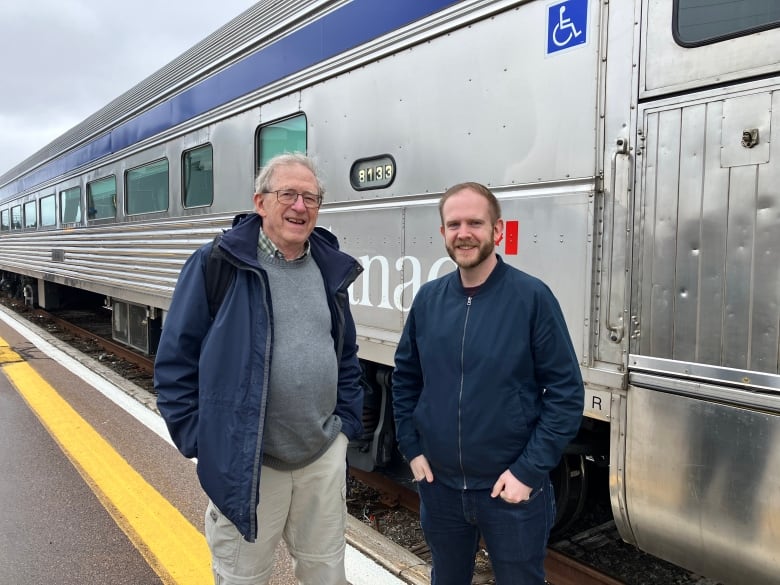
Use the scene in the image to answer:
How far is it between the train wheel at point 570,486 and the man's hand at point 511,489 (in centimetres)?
114

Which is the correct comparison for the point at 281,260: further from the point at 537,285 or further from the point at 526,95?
the point at 526,95

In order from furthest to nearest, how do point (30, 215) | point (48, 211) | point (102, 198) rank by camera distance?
point (30, 215) → point (48, 211) → point (102, 198)

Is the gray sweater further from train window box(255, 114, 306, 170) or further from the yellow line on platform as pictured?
train window box(255, 114, 306, 170)

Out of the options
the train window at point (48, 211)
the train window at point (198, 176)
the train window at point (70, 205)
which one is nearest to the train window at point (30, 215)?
the train window at point (48, 211)

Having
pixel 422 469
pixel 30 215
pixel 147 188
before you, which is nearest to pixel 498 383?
Answer: pixel 422 469

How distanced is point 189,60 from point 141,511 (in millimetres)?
3889

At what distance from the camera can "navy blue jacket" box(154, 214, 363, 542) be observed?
1757 millimetres

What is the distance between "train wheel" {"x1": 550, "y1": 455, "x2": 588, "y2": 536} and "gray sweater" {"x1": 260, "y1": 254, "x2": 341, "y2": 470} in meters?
1.33

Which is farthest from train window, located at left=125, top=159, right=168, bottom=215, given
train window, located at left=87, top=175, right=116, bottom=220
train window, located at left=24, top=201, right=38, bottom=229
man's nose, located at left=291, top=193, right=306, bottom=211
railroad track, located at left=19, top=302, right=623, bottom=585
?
train window, located at left=24, top=201, right=38, bottom=229

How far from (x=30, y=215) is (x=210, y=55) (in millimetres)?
8882

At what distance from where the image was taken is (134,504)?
136 inches

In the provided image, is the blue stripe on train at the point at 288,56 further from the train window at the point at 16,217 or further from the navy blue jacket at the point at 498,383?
the train window at the point at 16,217

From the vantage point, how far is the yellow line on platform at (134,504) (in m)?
2.85

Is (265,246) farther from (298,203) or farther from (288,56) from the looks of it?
(288,56)
